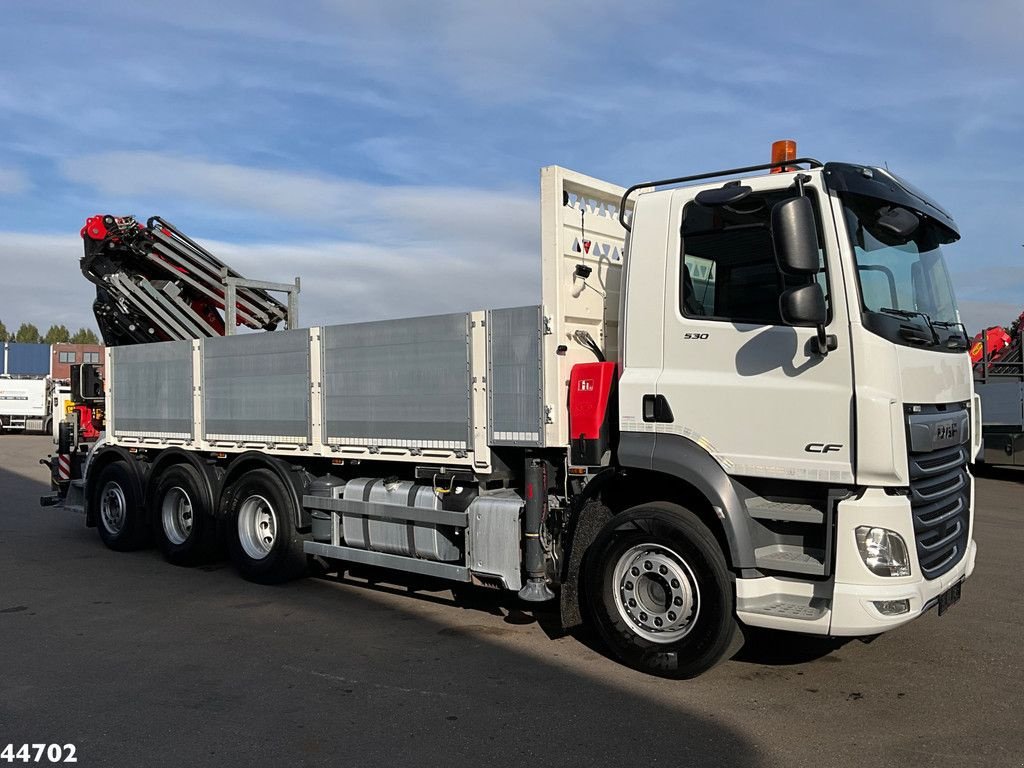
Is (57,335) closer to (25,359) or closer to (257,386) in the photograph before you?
(25,359)

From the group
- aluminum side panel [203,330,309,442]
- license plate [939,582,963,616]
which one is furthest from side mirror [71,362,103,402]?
license plate [939,582,963,616]

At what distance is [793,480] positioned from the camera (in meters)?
4.93

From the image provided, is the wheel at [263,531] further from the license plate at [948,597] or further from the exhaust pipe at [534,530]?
the license plate at [948,597]

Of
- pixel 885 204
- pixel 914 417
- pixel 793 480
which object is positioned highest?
pixel 885 204

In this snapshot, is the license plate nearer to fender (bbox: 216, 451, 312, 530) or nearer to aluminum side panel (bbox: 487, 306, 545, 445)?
aluminum side panel (bbox: 487, 306, 545, 445)

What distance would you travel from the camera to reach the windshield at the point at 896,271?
482 cm

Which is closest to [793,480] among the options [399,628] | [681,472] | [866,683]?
[681,472]

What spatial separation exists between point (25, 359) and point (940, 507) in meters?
54.7

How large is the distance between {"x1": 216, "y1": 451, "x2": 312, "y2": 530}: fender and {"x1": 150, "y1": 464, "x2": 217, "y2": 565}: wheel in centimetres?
35

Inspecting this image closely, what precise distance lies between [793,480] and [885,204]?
1.65 metres

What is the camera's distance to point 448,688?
5.22 meters

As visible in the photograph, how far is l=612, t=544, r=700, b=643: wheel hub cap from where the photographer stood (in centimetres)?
520

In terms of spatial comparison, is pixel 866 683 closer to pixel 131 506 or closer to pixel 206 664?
pixel 206 664

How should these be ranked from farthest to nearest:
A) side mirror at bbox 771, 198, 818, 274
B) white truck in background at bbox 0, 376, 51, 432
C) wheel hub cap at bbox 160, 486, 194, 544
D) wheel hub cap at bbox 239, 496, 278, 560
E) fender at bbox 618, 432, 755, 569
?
white truck in background at bbox 0, 376, 51, 432 < wheel hub cap at bbox 160, 486, 194, 544 < wheel hub cap at bbox 239, 496, 278, 560 < fender at bbox 618, 432, 755, 569 < side mirror at bbox 771, 198, 818, 274
